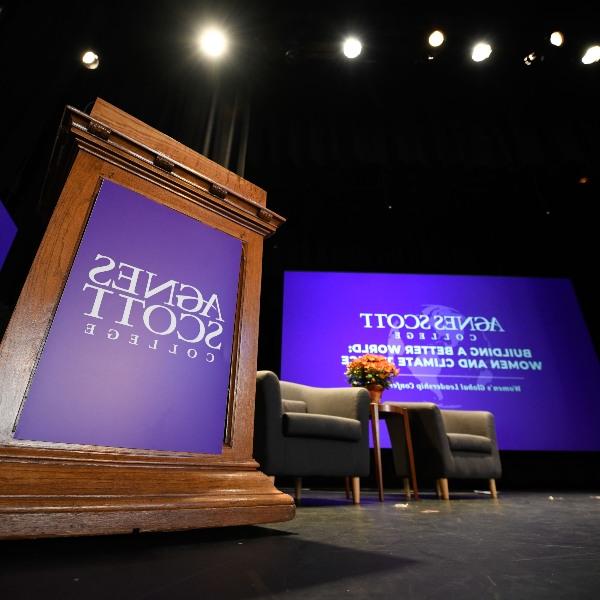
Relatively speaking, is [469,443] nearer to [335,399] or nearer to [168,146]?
[335,399]

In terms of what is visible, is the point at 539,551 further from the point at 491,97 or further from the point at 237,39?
the point at 491,97

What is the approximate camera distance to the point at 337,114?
14.5 feet

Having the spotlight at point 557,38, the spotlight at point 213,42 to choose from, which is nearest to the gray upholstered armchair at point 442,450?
the spotlight at point 557,38

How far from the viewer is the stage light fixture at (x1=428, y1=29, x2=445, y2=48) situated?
3.44m

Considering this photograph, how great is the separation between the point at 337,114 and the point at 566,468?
489 cm

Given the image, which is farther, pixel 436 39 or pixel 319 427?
pixel 436 39

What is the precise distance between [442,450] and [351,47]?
Result: 11.9 feet

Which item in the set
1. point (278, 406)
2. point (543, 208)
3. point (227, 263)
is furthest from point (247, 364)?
point (543, 208)

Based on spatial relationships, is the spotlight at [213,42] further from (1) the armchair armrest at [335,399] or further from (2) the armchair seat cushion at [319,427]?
(2) the armchair seat cushion at [319,427]

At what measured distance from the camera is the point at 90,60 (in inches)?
121

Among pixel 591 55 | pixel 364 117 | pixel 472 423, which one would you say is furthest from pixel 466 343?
pixel 591 55

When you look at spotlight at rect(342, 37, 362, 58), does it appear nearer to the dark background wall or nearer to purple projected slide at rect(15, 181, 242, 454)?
the dark background wall

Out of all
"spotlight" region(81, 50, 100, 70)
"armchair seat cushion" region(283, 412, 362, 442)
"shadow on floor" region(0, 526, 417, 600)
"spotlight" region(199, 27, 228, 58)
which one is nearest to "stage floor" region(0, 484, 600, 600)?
"shadow on floor" region(0, 526, 417, 600)

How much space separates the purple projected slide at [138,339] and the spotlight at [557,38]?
4048 millimetres
